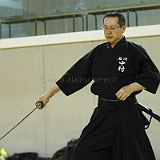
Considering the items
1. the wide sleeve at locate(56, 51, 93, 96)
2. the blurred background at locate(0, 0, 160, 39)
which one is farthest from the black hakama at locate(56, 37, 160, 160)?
the blurred background at locate(0, 0, 160, 39)

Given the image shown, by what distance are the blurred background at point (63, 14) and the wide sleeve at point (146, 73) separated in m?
2.78

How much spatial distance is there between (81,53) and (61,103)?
75 cm

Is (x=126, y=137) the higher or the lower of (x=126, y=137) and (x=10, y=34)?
the lower

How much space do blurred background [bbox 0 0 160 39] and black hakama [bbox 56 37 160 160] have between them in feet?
9.14

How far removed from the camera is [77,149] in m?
3.16

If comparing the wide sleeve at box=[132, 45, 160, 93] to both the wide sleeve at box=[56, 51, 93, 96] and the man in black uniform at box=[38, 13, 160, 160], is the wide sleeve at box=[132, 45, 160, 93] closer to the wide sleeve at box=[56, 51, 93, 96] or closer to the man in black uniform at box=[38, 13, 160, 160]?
the man in black uniform at box=[38, 13, 160, 160]

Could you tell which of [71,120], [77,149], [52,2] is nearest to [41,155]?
[71,120]

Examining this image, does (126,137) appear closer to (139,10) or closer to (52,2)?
(139,10)

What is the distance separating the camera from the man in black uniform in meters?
3.13

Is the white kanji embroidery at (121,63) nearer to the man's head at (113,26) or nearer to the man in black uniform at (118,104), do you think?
the man in black uniform at (118,104)

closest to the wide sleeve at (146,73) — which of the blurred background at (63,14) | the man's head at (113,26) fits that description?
the man's head at (113,26)

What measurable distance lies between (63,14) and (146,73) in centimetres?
353

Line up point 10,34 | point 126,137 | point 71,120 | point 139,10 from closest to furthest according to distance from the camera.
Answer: point 126,137, point 139,10, point 71,120, point 10,34

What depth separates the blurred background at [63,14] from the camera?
595 cm
